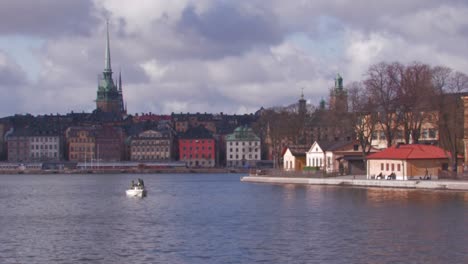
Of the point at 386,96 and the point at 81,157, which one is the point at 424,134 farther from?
the point at 81,157

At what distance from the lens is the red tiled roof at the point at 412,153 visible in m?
76.7

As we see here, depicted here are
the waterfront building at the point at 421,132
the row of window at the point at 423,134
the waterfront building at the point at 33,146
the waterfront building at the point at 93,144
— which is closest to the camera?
the waterfront building at the point at 421,132

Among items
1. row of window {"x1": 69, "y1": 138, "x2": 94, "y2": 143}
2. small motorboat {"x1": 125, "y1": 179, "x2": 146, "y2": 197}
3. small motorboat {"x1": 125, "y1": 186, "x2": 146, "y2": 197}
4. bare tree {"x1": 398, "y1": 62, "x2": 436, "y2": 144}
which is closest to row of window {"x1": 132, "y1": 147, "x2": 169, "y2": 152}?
row of window {"x1": 69, "y1": 138, "x2": 94, "y2": 143}

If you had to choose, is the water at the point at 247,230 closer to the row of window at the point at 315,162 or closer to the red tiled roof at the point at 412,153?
the red tiled roof at the point at 412,153

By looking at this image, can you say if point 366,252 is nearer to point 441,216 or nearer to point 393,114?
point 441,216

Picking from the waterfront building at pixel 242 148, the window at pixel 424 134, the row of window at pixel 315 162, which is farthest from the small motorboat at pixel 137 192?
the waterfront building at pixel 242 148

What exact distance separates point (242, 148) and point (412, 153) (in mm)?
116746

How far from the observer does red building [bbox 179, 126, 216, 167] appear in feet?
633

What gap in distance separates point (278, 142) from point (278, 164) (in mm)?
3249

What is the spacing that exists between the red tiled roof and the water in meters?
10.2

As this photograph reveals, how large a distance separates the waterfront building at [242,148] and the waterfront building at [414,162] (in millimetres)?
111321

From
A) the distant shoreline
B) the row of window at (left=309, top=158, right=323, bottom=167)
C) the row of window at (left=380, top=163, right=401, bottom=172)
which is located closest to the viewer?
the row of window at (left=380, top=163, right=401, bottom=172)

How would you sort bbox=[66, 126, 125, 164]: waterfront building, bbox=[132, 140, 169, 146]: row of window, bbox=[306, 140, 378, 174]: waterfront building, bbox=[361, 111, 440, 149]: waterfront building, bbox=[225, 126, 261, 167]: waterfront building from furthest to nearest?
bbox=[66, 126, 125, 164]: waterfront building, bbox=[132, 140, 169, 146]: row of window, bbox=[225, 126, 261, 167]: waterfront building, bbox=[306, 140, 378, 174]: waterfront building, bbox=[361, 111, 440, 149]: waterfront building

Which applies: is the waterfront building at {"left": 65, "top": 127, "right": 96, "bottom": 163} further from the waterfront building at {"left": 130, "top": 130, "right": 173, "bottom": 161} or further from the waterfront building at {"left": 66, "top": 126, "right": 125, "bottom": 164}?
the waterfront building at {"left": 130, "top": 130, "right": 173, "bottom": 161}
